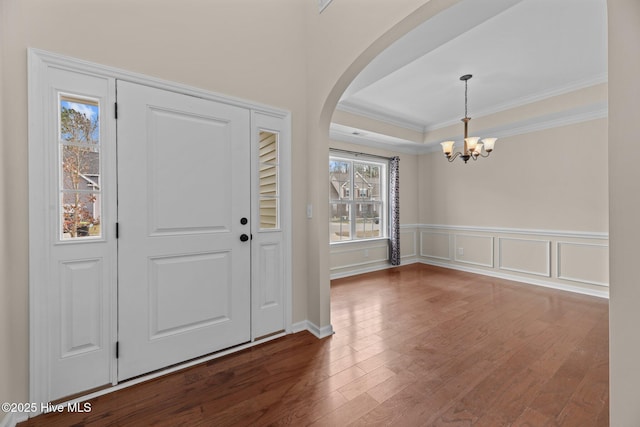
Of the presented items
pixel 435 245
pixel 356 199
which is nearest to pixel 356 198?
pixel 356 199

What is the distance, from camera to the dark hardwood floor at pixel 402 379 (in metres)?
1.54

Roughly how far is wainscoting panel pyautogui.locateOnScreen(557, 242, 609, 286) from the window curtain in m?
2.48

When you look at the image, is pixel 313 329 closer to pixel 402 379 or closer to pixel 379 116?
pixel 402 379

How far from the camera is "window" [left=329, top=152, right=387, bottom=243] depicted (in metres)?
4.95

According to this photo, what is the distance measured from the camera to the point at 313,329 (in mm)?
2594

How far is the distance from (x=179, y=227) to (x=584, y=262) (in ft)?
17.0

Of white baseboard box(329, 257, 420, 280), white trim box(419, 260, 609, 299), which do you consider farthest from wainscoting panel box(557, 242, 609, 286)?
white baseboard box(329, 257, 420, 280)

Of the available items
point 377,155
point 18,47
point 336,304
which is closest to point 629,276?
point 336,304

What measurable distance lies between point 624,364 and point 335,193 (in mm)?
4179

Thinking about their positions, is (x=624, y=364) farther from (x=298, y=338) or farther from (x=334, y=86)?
(x=334, y=86)

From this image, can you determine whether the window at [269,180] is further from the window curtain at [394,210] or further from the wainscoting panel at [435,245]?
the wainscoting panel at [435,245]

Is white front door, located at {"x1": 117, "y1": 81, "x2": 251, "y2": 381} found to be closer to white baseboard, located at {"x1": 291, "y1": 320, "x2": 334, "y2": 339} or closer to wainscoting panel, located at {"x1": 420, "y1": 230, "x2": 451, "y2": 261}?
white baseboard, located at {"x1": 291, "y1": 320, "x2": 334, "y2": 339}

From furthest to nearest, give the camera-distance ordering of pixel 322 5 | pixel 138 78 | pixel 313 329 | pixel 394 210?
pixel 394 210 → pixel 313 329 → pixel 322 5 → pixel 138 78

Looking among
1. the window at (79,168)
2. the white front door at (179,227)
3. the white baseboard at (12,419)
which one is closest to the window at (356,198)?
the white front door at (179,227)
